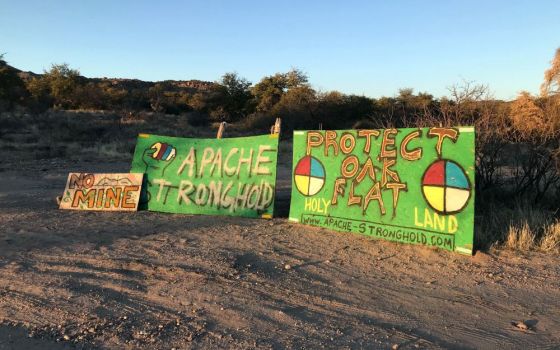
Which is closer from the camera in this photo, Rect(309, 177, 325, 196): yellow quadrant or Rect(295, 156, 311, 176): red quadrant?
Rect(309, 177, 325, 196): yellow quadrant

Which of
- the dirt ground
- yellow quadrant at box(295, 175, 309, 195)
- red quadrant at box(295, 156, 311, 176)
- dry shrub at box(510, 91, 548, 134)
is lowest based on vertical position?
the dirt ground

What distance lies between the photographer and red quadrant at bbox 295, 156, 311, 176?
8.77m

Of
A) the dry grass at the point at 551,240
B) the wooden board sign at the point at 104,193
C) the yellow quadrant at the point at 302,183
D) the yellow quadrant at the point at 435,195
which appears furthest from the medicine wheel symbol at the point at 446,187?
the wooden board sign at the point at 104,193

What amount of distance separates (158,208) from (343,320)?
6.07m

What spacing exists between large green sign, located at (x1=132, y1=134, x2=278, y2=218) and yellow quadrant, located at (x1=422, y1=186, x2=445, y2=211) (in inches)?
117

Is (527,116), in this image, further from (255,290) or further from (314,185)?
(255,290)

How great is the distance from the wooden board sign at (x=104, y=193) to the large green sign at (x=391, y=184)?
333 centimetres

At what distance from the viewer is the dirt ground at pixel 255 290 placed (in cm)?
411

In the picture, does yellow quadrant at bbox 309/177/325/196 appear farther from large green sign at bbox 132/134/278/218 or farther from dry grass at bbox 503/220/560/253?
dry grass at bbox 503/220/560/253

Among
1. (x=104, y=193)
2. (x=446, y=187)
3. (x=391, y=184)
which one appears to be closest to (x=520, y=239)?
(x=446, y=187)

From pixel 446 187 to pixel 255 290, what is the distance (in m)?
3.25

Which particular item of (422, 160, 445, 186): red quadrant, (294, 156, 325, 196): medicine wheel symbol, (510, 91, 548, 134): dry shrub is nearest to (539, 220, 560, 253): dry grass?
(422, 160, 445, 186): red quadrant

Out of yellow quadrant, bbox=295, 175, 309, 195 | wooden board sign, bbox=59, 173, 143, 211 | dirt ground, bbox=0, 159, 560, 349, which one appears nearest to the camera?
dirt ground, bbox=0, 159, 560, 349

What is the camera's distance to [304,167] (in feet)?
29.0
